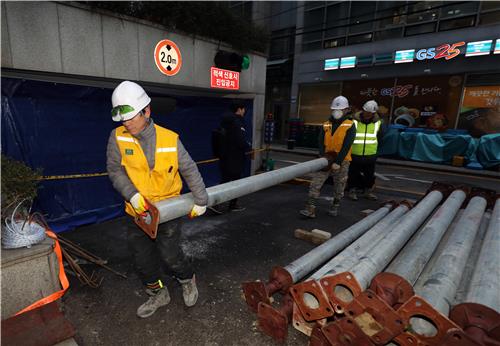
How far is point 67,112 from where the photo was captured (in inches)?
168

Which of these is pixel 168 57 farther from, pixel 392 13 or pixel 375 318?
pixel 392 13

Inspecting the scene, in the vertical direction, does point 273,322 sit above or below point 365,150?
below

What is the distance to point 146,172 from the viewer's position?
7.84 ft

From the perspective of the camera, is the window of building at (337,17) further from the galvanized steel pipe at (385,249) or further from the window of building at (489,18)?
the galvanized steel pipe at (385,249)

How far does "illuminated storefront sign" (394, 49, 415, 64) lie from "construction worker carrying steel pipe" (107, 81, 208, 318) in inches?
602

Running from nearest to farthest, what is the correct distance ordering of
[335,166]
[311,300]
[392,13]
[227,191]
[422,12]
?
[311,300], [227,191], [335,166], [422,12], [392,13]

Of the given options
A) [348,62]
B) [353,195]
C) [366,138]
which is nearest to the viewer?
[366,138]

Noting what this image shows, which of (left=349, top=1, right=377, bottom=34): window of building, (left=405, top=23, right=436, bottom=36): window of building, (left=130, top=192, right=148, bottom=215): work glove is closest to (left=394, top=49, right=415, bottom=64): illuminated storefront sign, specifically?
(left=405, top=23, right=436, bottom=36): window of building

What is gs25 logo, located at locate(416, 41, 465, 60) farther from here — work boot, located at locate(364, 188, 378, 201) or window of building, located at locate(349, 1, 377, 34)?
work boot, located at locate(364, 188, 378, 201)

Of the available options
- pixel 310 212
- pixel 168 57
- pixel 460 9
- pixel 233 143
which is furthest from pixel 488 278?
pixel 460 9

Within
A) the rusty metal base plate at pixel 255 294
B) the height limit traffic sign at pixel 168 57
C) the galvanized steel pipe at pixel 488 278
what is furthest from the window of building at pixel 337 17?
the rusty metal base plate at pixel 255 294

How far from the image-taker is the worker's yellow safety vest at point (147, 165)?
233cm

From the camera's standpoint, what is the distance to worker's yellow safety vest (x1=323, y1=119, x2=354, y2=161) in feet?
16.1

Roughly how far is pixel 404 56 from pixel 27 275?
54.5 ft
